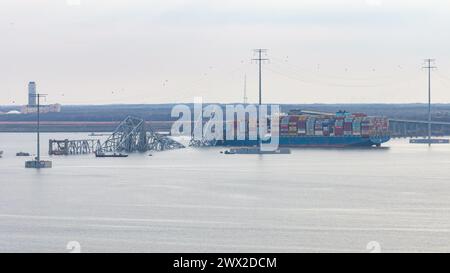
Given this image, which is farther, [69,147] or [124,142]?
[124,142]

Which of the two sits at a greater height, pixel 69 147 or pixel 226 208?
pixel 69 147

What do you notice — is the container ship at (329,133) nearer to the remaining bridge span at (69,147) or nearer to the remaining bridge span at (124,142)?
the remaining bridge span at (124,142)

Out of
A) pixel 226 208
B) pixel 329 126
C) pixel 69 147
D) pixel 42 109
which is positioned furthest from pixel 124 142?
pixel 42 109

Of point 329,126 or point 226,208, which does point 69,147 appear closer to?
point 329,126

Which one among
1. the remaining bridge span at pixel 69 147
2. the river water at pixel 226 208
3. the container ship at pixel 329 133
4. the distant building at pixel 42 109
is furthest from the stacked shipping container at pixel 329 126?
the distant building at pixel 42 109

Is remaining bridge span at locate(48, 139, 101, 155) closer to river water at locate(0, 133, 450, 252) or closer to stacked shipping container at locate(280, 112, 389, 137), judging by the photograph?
stacked shipping container at locate(280, 112, 389, 137)

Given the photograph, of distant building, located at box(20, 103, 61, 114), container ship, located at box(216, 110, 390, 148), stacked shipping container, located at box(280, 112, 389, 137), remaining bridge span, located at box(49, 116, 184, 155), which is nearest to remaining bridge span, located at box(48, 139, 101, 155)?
remaining bridge span, located at box(49, 116, 184, 155)

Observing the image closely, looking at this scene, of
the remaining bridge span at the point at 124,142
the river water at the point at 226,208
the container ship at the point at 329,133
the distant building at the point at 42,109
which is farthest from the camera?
the distant building at the point at 42,109

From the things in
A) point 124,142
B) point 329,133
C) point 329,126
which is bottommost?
point 124,142
